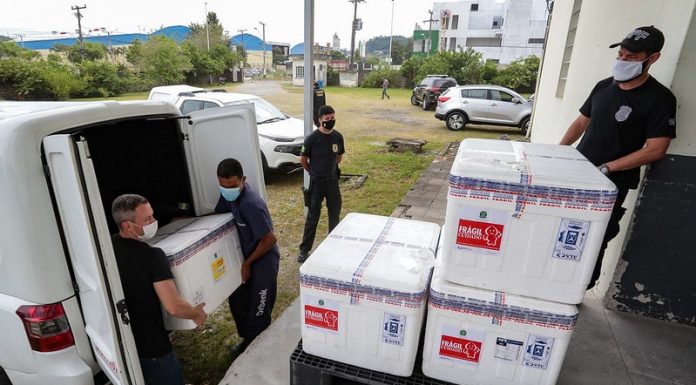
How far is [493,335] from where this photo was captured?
1.68 m

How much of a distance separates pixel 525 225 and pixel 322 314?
102 cm

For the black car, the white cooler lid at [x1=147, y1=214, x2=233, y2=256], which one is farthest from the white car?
the black car

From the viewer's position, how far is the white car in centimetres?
682

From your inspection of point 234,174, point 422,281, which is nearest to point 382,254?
point 422,281

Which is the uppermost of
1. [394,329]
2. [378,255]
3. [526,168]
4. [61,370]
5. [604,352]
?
[526,168]

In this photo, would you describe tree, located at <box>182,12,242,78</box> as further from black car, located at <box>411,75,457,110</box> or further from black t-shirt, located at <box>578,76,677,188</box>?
black t-shirt, located at <box>578,76,677,188</box>

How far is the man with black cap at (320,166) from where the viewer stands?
418 cm

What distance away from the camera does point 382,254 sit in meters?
1.97

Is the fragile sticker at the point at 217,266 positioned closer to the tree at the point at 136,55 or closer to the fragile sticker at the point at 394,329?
the fragile sticker at the point at 394,329

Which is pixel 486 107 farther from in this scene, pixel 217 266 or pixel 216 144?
pixel 217 266

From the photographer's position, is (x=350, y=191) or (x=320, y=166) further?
(x=350, y=191)

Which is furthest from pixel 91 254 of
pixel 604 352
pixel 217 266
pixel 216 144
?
pixel 604 352

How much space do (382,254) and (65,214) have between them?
149cm

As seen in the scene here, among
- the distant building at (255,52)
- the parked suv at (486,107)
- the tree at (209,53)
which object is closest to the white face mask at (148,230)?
the parked suv at (486,107)
